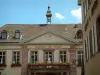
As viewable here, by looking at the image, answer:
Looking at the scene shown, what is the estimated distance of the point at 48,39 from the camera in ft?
137

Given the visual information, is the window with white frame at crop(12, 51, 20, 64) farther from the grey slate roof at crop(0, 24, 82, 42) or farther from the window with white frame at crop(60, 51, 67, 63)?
the window with white frame at crop(60, 51, 67, 63)

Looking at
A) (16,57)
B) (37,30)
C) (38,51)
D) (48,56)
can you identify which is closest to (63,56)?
(48,56)

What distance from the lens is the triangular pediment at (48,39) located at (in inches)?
1631

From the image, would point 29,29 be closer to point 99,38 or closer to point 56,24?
point 56,24

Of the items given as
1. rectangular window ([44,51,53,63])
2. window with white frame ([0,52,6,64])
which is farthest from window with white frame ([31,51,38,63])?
window with white frame ([0,52,6,64])

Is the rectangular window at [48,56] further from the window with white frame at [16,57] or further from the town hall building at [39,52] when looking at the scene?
the window with white frame at [16,57]

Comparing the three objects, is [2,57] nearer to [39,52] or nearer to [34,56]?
[34,56]

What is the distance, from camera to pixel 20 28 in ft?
148

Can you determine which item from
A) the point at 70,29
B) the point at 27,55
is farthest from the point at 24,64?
the point at 70,29

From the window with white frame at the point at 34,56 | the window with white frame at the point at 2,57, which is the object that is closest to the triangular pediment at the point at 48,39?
the window with white frame at the point at 34,56

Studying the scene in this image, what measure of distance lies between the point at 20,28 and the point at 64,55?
379 inches

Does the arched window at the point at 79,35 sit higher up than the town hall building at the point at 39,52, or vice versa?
the arched window at the point at 79,35

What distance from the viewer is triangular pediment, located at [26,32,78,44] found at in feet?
136

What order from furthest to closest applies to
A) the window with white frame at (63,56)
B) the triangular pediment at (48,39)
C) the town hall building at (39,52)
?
the triangular pediment at (48,39)
the window with white frame at (63,56)
the town hall building at (39,52)
